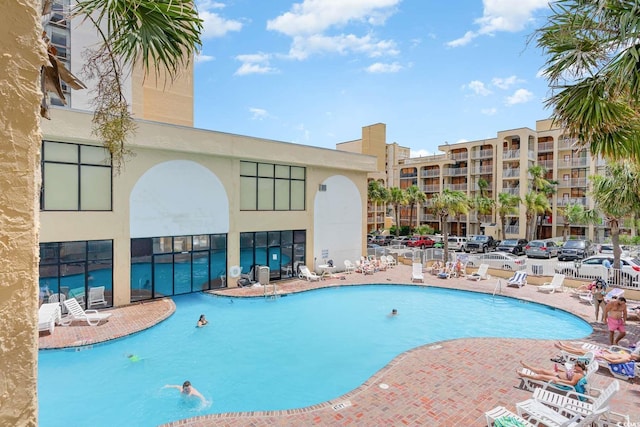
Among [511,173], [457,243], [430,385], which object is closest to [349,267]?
[430,385]

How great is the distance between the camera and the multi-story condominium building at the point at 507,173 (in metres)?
41.5

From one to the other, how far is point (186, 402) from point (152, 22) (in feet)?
25.7

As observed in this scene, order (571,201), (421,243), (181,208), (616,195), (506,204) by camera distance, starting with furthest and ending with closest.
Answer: (571,201)
(506,204)
(421,243)
(616,195)
(181,208)

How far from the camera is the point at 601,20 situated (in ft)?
21.9

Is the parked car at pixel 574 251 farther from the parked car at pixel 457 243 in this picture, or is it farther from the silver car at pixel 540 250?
the parked car at pixel 457 243

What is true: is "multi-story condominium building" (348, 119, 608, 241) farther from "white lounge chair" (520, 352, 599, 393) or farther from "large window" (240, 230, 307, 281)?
"white lounge chair" (520, 352, 599, 393)

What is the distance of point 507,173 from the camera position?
145 feet

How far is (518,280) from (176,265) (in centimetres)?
1728

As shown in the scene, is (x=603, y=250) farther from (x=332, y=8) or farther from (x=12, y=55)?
(x=12, y=55)

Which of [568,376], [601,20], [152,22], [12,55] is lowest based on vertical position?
[568,376]

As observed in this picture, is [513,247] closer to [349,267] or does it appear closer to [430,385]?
[349,267]

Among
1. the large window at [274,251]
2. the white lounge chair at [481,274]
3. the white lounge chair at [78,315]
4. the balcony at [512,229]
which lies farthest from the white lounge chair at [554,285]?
the balcony at [512,229]

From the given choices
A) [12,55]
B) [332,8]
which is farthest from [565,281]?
[12,55]

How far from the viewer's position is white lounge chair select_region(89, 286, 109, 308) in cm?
1446
